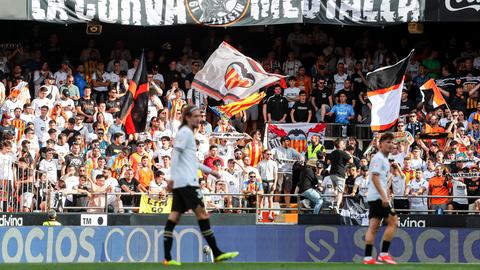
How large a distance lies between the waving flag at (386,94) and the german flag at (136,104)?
533 centimetres

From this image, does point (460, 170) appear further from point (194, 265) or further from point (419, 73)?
point (194, 265)

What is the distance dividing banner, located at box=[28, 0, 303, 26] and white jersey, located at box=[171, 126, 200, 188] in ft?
48.1

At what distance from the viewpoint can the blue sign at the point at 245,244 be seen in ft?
82.8

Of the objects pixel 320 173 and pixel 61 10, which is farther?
pixel 61 10

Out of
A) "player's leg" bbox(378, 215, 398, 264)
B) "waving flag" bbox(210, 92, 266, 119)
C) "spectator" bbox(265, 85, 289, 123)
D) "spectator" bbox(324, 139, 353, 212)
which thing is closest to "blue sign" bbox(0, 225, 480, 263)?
"spectator" bbox(324, 139, 353, 212)

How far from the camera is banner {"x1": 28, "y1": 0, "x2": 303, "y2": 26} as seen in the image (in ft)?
101

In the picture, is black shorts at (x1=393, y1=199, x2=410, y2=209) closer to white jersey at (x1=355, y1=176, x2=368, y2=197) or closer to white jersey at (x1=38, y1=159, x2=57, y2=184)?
white jersey at (x1=355, y1=176, x2=368, y2=197)

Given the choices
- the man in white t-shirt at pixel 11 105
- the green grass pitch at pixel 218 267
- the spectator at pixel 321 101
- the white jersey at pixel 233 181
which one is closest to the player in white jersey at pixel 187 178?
the green grass pitch at pixel 218 267

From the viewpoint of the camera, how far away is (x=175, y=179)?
54.2ft

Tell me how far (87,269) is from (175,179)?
66.6 inches

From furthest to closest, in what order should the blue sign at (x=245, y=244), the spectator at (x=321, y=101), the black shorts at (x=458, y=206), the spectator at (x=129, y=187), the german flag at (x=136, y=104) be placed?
1. the spectator at (x=321, y=101)
2. the german flag at (x=136, y=104)
3. the spectator at (x=129, y=187)
4. the black shorts at (x=458, y=206)
5. the blue sign at (x=245, y=244)

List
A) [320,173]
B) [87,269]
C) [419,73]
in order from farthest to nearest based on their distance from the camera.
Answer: [419,73] < [320,173] < [87,269]

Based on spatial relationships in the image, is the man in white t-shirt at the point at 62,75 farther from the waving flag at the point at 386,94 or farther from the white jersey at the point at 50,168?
the waving flag at the point at 386,94

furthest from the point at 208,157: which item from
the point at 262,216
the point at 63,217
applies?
the point at 63,217
